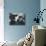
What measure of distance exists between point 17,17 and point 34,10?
0.73 meters

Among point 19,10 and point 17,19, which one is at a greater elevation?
point 19,10

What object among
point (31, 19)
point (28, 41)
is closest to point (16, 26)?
point (31, 19)

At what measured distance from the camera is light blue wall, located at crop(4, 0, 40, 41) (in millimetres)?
5426

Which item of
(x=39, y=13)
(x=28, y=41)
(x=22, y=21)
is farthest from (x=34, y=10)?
(x=28, y=41)

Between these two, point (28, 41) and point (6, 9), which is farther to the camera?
point (6, 9)

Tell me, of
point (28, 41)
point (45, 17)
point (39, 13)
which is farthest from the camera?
point (39, 13)

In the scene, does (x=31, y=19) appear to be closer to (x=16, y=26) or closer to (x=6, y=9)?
(x=16, y=26)

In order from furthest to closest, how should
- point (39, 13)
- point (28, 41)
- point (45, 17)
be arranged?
point (39, 13) < point (45, 17) < point (28, 41)

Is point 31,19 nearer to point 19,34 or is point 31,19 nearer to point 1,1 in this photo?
point 19,34

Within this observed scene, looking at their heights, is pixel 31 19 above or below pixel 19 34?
above

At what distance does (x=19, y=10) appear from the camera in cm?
546

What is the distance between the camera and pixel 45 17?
4535 millimetres

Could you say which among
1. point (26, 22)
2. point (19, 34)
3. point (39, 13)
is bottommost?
point (19, 34)

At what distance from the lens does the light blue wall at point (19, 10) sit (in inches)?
214
